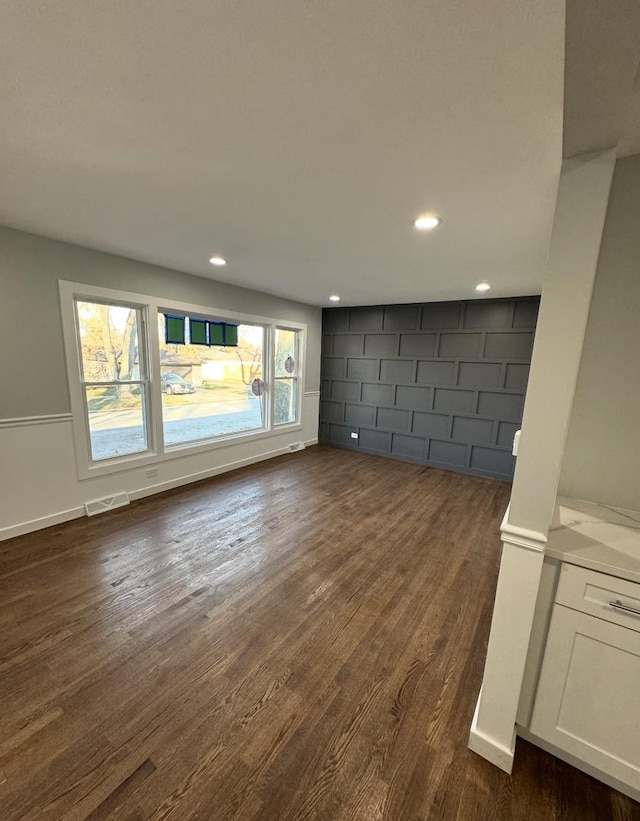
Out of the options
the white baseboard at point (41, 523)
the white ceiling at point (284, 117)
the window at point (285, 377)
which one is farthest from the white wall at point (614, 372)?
the window at point (285, 377)

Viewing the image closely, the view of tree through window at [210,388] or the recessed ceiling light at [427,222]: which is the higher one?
the recessed ceiling light at [427,222]

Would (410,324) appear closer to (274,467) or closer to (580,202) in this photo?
(274,467)

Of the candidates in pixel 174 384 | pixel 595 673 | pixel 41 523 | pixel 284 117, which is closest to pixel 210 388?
pixel 174 384

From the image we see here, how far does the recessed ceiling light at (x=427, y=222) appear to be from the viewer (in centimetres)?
209

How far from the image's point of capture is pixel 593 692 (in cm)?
124

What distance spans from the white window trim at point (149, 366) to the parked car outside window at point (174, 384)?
0.59ft

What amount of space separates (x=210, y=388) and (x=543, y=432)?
4.10 meters

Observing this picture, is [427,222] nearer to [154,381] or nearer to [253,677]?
[253,677]

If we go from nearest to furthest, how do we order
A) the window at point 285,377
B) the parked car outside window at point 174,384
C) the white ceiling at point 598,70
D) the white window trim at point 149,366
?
the white ceiling at point 598,70 → the white window trim at point 149,366 → the parked car outside window at point 174,384 → the window at point 285,377

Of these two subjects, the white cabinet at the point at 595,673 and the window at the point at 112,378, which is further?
the window at the point at 112,378

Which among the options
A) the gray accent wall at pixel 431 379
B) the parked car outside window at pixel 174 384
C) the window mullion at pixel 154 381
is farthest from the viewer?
the gray accent wall at pixel 431 379

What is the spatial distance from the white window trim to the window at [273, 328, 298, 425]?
0.99 feet

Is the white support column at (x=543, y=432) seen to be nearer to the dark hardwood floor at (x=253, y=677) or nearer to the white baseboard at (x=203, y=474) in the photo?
the dark hardwood floor at (x=253, y=677)

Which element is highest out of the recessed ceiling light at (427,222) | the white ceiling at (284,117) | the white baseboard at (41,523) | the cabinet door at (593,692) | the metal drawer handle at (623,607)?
the recessed ceiling light at (427,222)
